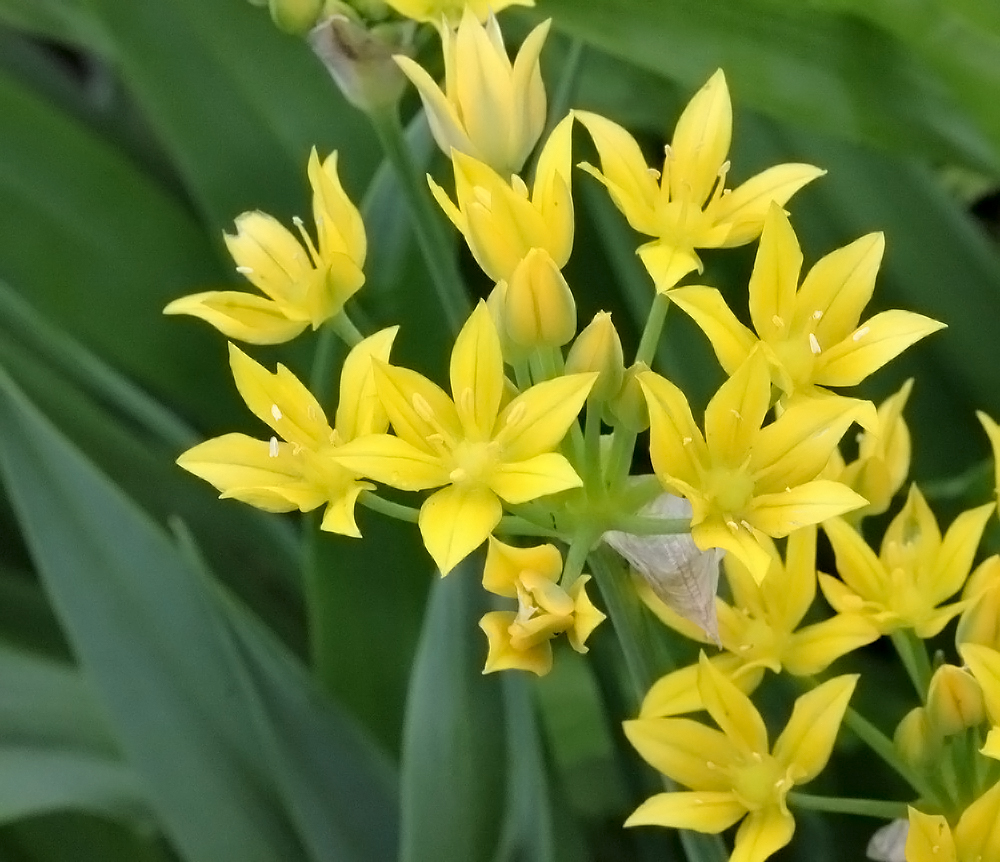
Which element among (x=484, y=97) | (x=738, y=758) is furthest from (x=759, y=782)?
(x=484, y=97)

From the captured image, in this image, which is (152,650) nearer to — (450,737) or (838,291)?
(450,737)

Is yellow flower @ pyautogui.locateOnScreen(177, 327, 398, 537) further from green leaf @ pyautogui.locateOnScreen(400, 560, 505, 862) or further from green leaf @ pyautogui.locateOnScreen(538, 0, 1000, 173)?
green leaf @ pyautogui.locateOnScreen(538, 0, 1000, 173)

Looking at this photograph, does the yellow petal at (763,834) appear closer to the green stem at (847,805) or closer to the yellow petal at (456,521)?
the green stem at (847,805)

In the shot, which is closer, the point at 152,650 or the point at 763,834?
the point at 763,834

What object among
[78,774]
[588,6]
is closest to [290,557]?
[78,774]

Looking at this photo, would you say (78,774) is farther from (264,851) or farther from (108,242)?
(108,242)

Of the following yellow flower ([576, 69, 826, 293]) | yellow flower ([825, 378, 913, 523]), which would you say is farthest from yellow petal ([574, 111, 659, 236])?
yellow flower ([825, 378, 913, 523])

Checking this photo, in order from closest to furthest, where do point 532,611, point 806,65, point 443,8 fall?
1. point 532,611
2. point 443,8
3. point 806,65
